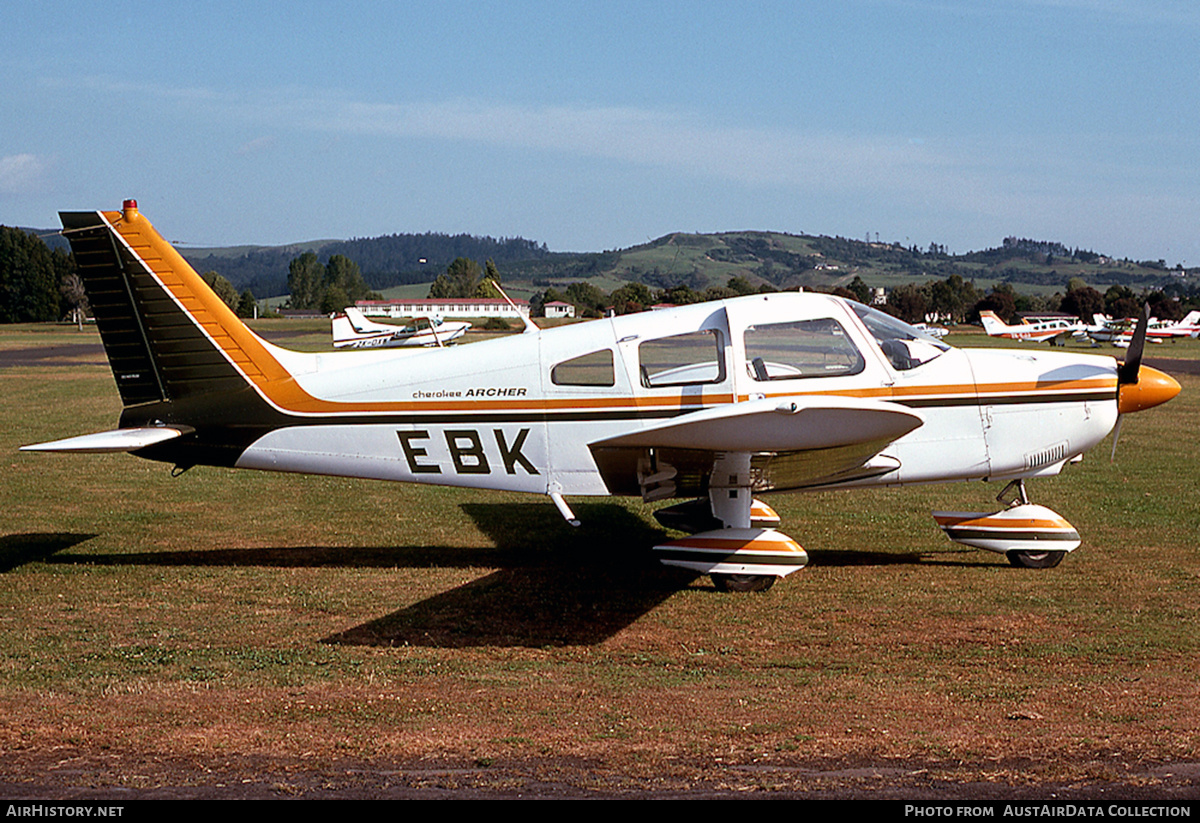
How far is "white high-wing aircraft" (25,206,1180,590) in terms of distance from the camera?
8.48m

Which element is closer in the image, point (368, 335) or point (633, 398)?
point (633, 398)

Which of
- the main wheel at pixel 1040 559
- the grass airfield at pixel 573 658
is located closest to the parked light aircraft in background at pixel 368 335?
the grass airfield at pixel 573 658

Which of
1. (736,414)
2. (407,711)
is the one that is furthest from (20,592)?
(736,414)

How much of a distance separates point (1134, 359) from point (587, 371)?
4663 millimetres

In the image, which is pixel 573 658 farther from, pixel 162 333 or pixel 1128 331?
pixel 1128 331

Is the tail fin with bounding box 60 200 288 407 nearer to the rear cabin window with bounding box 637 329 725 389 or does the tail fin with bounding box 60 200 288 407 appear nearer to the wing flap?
the rear cabin window with bounding box 637 329 725 389

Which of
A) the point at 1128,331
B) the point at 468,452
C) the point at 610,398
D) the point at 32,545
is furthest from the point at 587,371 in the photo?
the point at 1128,331

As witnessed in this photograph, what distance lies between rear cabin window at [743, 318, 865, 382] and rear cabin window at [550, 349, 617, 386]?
1171 millimetres

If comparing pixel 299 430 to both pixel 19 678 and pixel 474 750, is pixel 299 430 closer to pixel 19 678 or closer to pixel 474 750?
pixel 19 678

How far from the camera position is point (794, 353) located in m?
8.50

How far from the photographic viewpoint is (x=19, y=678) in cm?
641

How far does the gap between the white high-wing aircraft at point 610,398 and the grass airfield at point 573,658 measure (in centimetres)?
85
